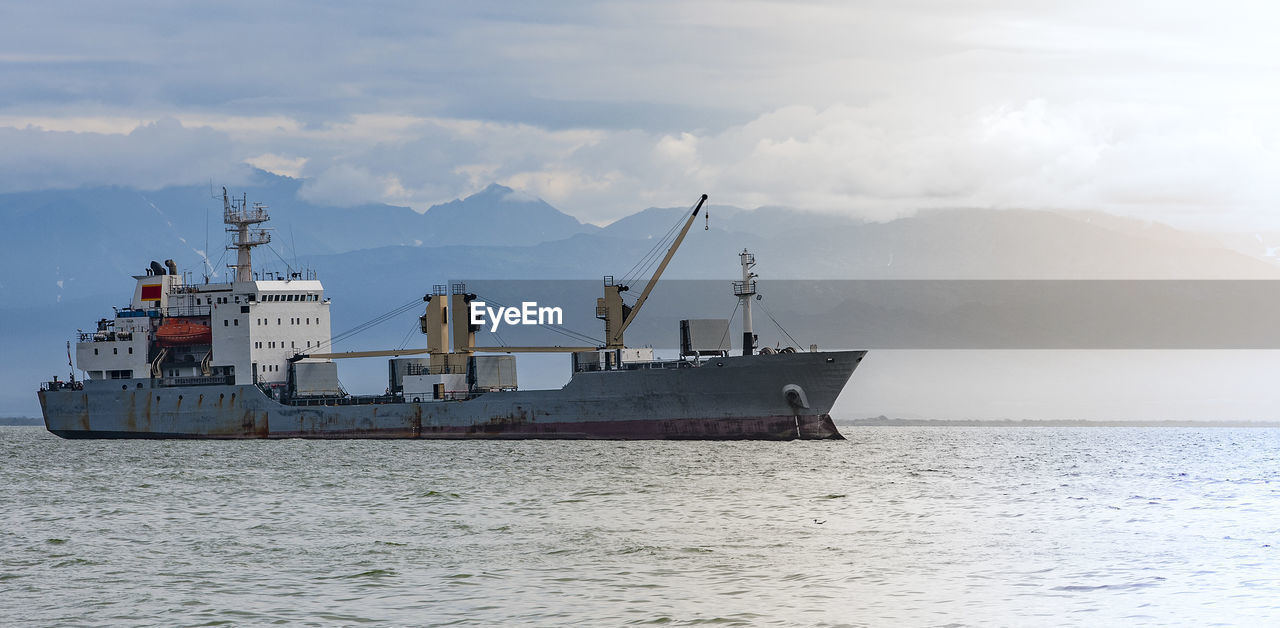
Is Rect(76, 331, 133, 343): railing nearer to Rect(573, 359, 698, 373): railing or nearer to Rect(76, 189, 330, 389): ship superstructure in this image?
Rect(76, 189, 330, 389): ship superstructure

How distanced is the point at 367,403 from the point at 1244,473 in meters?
42.6

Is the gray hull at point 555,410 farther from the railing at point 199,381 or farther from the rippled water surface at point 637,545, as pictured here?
the rippled water surface at point 637,545

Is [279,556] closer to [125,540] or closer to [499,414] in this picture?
[125,540]

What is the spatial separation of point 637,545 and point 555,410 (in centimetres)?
3445

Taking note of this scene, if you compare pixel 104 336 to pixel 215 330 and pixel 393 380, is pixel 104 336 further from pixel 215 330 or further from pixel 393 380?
pixel 393 380

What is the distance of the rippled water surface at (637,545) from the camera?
17891 millimetres

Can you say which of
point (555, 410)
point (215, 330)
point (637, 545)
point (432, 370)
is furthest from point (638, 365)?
point (637, 545)

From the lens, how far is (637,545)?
2409 centimetres

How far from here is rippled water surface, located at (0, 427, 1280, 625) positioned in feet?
58.7

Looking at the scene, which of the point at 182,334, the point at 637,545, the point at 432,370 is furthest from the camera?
the point at 182,334

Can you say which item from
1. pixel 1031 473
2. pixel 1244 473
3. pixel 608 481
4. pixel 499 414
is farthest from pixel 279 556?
pixel 1244 473

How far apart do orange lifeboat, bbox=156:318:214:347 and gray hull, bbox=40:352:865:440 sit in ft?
8.81

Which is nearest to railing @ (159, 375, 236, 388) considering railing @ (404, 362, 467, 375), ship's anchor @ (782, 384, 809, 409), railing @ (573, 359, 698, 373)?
railing @ (404, 362, 467, 375)

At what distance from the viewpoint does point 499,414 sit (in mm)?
60094
